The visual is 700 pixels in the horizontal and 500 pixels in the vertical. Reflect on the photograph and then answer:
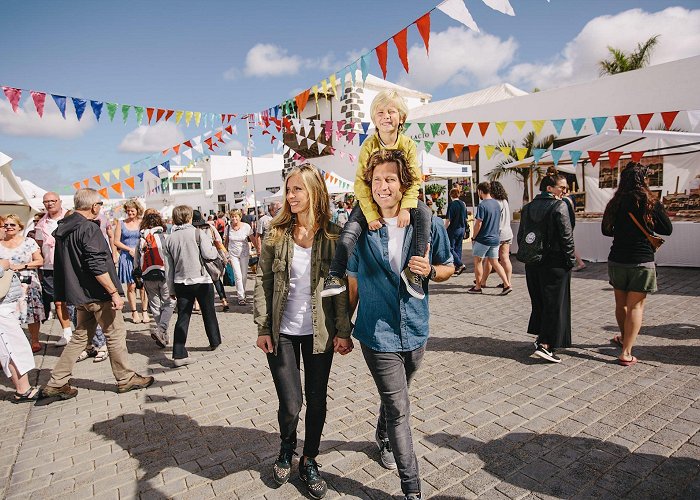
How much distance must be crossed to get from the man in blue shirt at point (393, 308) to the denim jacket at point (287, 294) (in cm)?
18

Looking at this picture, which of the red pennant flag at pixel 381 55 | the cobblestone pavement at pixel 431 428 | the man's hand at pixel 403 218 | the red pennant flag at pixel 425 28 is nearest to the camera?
the man's hand at pixel 403 218

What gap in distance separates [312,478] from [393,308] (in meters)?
1.18

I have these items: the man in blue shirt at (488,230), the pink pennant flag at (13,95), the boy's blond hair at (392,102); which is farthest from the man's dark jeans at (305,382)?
the pink pennant flag at (13,95)

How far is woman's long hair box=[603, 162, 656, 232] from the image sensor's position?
12.9 feet

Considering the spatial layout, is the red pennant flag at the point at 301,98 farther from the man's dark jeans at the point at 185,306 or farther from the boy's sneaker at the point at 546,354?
the boy's sneaker at the point at 546,354

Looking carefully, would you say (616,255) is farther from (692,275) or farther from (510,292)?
(692,275)

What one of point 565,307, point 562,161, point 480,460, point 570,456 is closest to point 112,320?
point 480,460

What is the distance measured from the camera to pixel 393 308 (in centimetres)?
222

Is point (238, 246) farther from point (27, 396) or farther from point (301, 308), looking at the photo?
point (301, 308)

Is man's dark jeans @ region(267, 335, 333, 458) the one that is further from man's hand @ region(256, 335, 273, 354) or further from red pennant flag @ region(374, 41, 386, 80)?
red pennant flag @ region(374, 41, 386, 80)

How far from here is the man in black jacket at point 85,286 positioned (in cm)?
392

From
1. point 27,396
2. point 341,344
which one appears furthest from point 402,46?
point 27,396

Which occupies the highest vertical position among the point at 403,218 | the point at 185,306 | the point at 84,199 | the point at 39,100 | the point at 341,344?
the point at 39,100

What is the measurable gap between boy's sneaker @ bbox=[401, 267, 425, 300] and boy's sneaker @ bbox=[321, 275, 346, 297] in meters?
0.35
